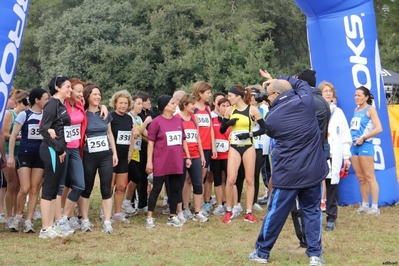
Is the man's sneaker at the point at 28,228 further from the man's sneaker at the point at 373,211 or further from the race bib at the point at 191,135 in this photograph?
the man's sneaker at the point at 373,211

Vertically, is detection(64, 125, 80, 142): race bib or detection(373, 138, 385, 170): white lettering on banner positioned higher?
detection(64, 125, 80, 142): race bib

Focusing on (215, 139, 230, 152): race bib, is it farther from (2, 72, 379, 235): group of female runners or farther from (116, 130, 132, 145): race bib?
(116, 130, 132, 145): race bib

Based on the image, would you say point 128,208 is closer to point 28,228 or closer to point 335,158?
point 28,228

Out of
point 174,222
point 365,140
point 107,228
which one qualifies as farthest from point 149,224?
point 365,140

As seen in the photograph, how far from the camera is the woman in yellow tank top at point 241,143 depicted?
8.61 m

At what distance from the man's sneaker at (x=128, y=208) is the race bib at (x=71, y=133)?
82.2 inches

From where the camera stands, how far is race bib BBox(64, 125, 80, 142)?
7.41 meters

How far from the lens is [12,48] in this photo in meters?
7.46

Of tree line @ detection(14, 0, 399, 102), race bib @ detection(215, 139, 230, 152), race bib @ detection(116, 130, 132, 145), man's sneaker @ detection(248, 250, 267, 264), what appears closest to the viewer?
man's sneaker @ detection(248, 250, 267, 264)

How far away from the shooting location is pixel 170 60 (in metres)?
28.9

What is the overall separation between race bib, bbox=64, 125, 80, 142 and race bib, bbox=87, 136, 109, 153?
23cm

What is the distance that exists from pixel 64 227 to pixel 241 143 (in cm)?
256

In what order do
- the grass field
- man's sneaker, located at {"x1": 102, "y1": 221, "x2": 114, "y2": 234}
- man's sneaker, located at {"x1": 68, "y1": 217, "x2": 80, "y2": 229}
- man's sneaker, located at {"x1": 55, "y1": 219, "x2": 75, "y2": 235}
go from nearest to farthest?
the grass field, man's sneaker, located at {"x1": 55, "y1": 219, "x2": 75, "y2": 235}, man's sneaker, located at {"x1": 102, "y1": 221, "x2": 114, "y2": 234}, man's sneaker, located at {"x1": 68, "y1": 217, "x2": 80, "y2": 229}

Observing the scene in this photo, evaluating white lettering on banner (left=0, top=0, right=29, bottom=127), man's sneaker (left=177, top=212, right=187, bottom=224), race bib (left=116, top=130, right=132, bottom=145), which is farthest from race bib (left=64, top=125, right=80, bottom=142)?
man's sneaker (left=177, top=212, right=187, bottom=224)
